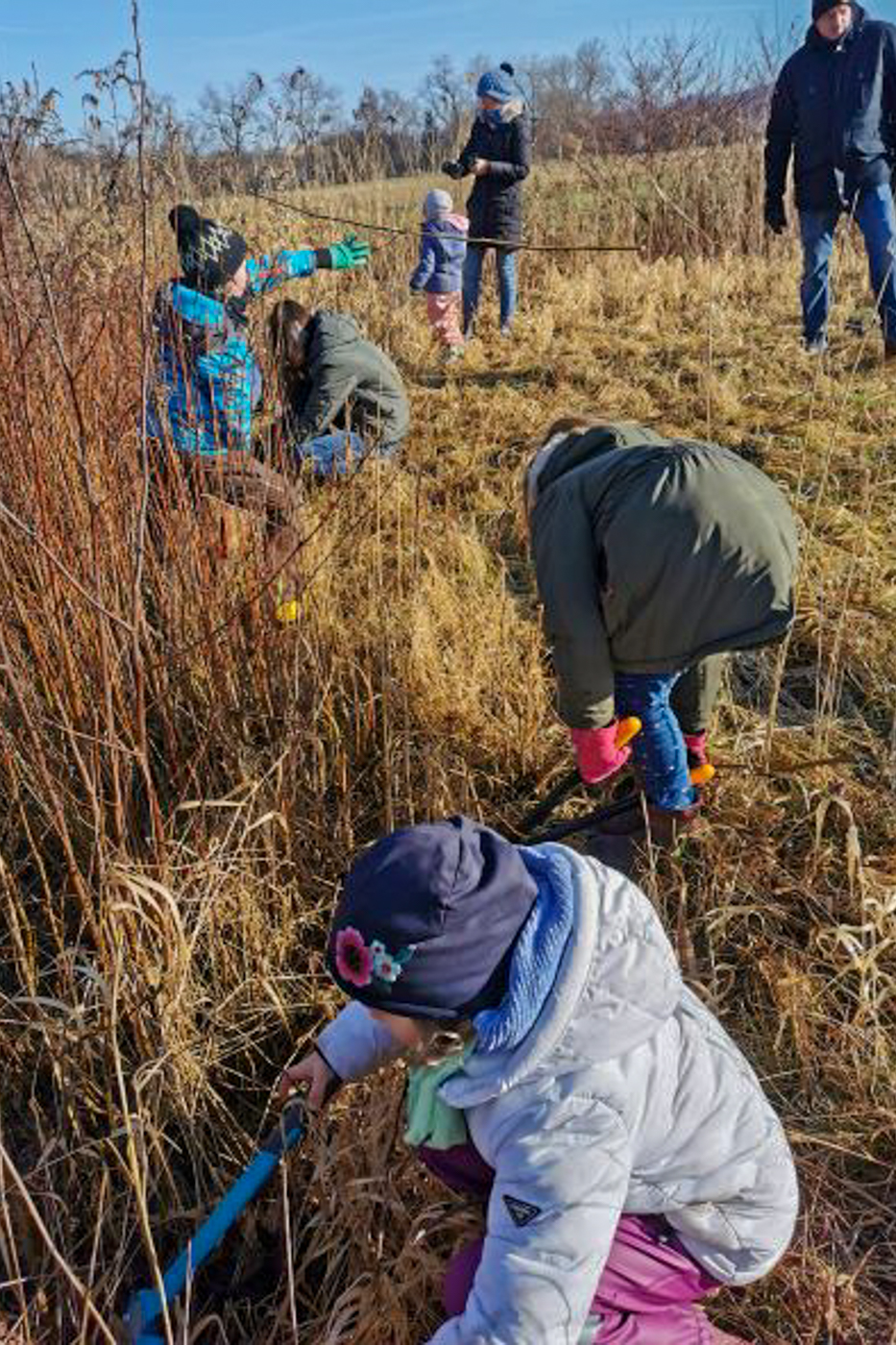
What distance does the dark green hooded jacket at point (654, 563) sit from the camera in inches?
69.9

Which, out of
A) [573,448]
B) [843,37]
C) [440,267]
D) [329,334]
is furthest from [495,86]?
[573,448]

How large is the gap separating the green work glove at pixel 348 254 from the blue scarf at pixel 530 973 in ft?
9.07

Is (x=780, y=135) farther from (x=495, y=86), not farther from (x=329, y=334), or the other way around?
(x=329, y=334)

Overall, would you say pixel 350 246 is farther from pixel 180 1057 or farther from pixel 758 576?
pixel 180 1057

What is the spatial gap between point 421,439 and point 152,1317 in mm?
3385

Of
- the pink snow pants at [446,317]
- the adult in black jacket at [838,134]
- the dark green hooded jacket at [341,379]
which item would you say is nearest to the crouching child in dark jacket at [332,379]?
the dark green hooded jacket at [341,379]

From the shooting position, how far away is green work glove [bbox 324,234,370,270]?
3416mm

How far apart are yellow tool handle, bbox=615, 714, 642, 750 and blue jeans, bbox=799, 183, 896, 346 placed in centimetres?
271

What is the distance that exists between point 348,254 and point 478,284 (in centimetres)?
228

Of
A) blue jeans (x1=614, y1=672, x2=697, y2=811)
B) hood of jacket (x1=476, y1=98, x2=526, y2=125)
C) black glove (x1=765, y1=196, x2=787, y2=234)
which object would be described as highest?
hood of jacket (x1=476, y1=98, x2=526, y2=125)

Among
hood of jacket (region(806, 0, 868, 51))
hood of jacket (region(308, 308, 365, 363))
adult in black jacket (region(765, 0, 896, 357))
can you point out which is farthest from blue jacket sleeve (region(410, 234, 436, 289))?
hood of jacket (region(308, 308, 365, 363))

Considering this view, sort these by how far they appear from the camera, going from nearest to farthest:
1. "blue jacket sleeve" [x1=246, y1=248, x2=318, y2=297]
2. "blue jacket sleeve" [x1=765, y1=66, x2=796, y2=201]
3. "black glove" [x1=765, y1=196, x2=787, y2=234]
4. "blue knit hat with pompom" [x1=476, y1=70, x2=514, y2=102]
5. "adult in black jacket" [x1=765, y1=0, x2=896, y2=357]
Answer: "blue jacket sleeve" [x1=246, y1=248, x2=318, y2=297]
"adult in black jacket" [x1=765, y1=0, x2=896, y2=357]
"blue jacket sleeve" [x1=765, y1=66, x2=796, y2=201]
"black glove" [x1=765, y1=196, x2=787, y2=234]
"blue knit hat with pompom" [x1=476, y1=70, x2=514, y2=102]

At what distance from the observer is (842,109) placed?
4160 mm

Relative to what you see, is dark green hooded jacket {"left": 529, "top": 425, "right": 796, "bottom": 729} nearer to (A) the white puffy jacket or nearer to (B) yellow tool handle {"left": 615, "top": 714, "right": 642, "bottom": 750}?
(B) yellow tool handle {"left": 615, "top": 714, "right": 642, "bottom": 750}
